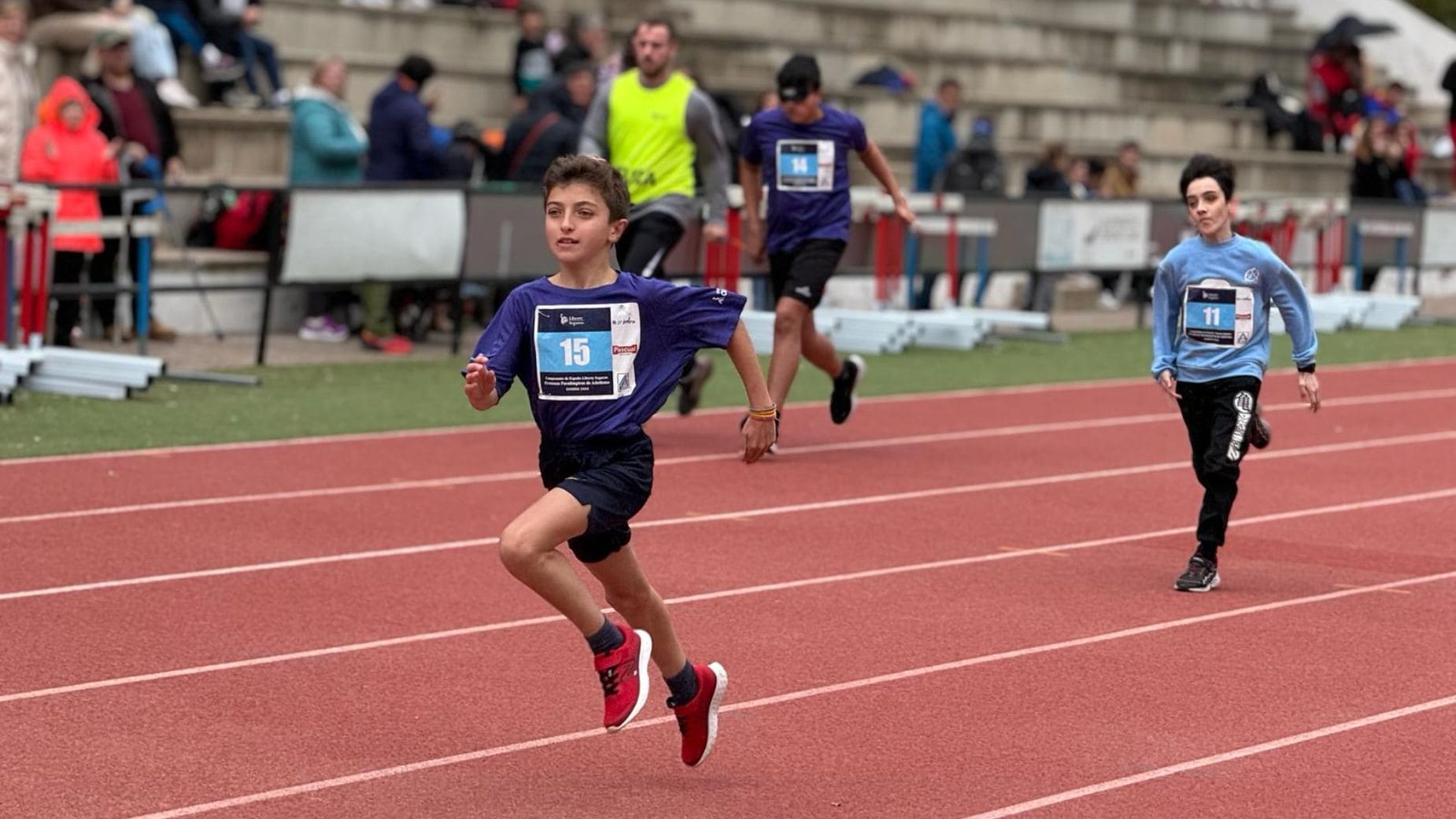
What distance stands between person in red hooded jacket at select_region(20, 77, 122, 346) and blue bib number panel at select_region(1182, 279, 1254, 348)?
27.8 ft

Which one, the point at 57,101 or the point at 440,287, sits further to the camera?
the point at 440,287

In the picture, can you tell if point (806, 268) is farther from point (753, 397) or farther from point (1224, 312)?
point (753, 397)

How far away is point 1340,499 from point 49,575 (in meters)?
6.07

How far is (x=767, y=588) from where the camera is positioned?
28.9 ft

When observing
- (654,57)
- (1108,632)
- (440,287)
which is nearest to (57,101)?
(440,287)

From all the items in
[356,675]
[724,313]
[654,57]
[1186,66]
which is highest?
[1186,66]

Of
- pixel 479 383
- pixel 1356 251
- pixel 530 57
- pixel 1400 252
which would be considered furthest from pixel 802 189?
pixel 1400 252

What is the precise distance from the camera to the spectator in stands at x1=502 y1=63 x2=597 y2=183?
1820 cm

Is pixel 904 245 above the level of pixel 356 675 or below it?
above

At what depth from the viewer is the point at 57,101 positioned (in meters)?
15.6

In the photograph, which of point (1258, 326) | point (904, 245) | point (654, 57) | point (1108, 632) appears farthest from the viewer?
point (904, 245)

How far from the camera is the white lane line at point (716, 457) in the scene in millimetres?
10125

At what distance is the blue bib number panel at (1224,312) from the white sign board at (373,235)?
8.10 metres

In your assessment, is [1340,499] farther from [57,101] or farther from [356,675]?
[57,101]
